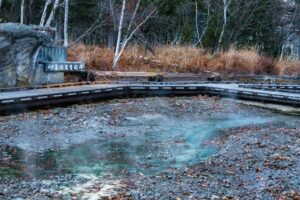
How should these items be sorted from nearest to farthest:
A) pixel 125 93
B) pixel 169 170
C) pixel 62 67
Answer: pixel 169 170
pixel 62 67
pixel 125 93

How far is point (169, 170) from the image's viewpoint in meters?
7.35

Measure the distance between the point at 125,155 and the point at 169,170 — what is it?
1224mm

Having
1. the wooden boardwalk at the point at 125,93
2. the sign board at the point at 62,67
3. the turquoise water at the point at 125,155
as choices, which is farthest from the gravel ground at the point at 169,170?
the sign board at the point at 62,67

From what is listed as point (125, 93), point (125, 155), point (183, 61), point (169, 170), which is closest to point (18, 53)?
point (125, 93)

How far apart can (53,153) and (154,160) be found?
172 centimetres

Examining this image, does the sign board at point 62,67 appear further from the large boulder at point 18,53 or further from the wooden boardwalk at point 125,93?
the wooden boardwalk at point 125,93

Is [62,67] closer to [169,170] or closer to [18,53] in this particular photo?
[18,53]

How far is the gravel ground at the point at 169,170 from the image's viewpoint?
6207 mm

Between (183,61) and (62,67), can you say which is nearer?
(62,67)

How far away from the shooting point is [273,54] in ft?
94.8

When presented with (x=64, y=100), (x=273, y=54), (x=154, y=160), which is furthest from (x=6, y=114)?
(x=273, y=54)

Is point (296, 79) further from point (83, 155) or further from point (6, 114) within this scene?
point (83, 155)

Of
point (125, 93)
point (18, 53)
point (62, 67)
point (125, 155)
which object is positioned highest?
point (18, 53)

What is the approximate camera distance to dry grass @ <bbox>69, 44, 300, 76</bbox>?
2062 cm
